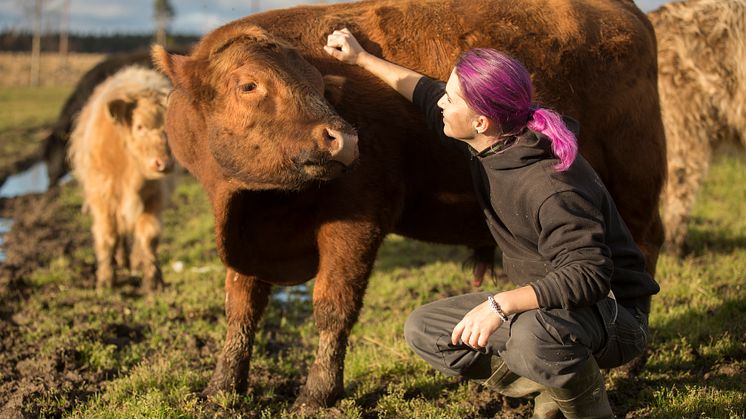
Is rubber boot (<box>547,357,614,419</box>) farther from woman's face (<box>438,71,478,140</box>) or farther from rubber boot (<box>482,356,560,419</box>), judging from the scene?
woman's face (<box>438,71,478,140</box>)

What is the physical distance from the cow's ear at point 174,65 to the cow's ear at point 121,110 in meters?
4.00

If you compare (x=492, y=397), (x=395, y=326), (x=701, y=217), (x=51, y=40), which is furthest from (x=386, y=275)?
(x=51, y=40)

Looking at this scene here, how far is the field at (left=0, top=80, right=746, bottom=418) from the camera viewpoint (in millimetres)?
4496

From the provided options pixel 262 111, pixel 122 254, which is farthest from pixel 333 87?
pixel 122 254

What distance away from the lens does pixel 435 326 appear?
12.8ft

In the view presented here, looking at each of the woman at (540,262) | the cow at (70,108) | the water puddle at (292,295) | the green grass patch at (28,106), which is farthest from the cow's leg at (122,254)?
the green grass patch at (28,106)

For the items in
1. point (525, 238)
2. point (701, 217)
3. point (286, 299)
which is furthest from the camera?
point (701, 217)

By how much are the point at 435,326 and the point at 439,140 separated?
1.20 meters

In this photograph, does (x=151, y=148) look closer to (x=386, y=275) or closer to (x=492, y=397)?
(x=386, y=275)

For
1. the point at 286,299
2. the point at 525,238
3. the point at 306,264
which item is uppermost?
the point at 525,238

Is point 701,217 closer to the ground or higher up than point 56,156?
higher up

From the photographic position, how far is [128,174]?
27.8ft

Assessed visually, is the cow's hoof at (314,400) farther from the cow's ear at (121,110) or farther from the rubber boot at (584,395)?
the cow's ear at (121,110)

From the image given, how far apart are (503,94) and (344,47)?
4.33 ft
